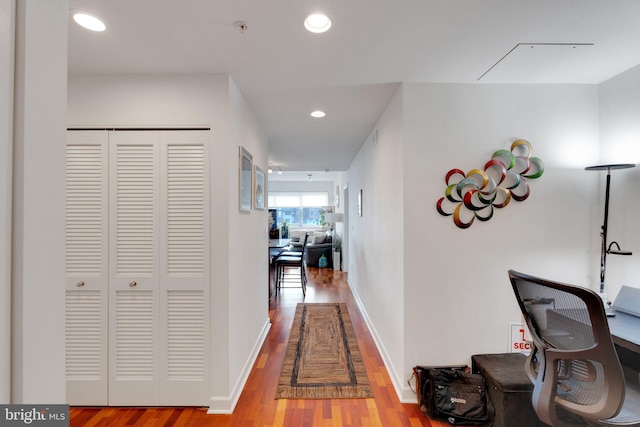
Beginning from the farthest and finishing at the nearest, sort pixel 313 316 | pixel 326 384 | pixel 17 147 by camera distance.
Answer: pixel 313 316, pixel 326 384, pixel 17 147

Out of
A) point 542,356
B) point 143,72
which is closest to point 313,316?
point 542,356

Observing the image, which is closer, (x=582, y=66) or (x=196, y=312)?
(x=582, y=66)

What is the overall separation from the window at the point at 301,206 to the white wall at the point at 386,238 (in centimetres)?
627

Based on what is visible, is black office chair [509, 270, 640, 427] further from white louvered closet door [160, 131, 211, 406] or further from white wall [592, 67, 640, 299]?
white louvered closet door [160, 131, 211, 406]

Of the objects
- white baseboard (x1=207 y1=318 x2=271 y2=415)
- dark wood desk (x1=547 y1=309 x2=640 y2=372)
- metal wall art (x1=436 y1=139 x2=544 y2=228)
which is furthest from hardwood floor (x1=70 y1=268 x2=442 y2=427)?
metal wall art (x1=436 y1=139 x2=544 y2=228)

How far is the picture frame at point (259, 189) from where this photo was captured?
2.80 metres

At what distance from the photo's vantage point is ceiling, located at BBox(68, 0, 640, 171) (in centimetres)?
140

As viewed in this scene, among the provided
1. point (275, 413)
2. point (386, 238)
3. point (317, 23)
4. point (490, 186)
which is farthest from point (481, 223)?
point (275, 413)

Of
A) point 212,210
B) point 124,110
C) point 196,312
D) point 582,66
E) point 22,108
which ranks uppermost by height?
point 582,66

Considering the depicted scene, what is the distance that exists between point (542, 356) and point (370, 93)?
2.04 meters

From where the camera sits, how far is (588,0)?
1.35m

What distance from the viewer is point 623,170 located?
6.61ft

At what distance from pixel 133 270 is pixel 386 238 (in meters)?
2.06

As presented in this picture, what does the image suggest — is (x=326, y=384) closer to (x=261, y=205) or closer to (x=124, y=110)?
(x=261, y=205)
